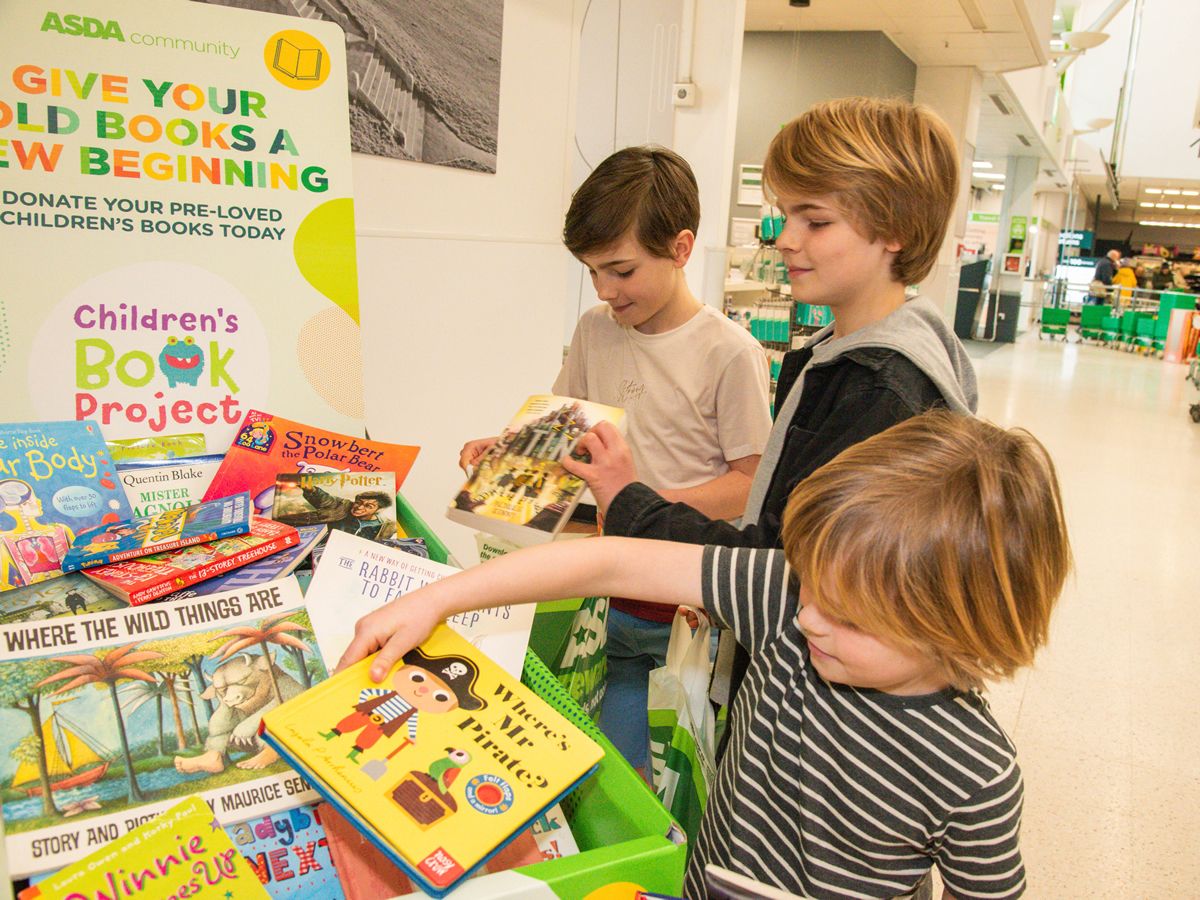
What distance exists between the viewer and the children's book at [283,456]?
4.20ft

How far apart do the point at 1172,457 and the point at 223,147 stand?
811 cm

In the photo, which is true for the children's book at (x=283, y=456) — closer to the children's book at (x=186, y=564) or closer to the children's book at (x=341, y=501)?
the children's book at (x=341, y=501)

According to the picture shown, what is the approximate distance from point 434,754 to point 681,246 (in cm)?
114

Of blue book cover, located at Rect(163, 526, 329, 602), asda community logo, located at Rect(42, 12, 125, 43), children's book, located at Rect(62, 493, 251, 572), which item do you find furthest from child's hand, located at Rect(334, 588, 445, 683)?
asda community logo, located at Rect(42, 12, 125, 43)

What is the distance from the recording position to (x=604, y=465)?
123cm

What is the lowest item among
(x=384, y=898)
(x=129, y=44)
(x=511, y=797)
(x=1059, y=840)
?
(x=1059, y=840)

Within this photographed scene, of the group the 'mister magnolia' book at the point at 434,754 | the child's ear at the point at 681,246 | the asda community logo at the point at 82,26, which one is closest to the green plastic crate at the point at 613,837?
the 'mister magnolia' book at the point at 434,754

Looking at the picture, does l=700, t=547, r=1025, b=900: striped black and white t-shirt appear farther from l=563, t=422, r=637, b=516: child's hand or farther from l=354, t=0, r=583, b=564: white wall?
l=354, t=0, r=583, b=564: white wall

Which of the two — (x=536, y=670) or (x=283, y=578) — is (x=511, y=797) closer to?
(x=536, y=670)

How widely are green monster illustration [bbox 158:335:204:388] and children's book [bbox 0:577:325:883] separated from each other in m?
0.46

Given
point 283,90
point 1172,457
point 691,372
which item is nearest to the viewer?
point 283,90

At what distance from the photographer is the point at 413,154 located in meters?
2.31

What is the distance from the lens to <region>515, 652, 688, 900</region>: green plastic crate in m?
0.71

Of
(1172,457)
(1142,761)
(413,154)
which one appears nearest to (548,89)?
(413,154)
